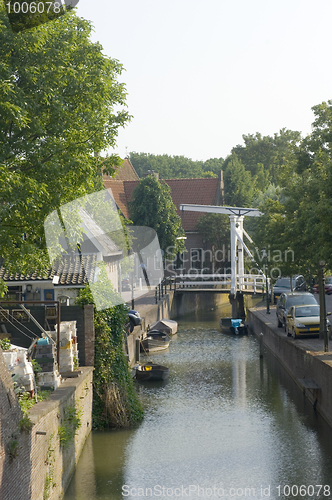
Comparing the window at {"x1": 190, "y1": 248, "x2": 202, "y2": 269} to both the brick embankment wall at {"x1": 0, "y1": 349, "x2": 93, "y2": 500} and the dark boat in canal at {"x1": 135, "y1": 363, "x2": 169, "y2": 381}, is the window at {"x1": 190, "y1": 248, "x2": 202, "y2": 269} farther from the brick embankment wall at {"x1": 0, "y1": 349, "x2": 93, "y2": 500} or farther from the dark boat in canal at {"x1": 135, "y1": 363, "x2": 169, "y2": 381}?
the brick embankment wall at {"x1": 0, "y1": 349, "x2": 93, "y2": 500}

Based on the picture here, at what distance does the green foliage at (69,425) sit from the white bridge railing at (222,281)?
3056 centimetres

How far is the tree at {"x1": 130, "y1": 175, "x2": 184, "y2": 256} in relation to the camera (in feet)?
159

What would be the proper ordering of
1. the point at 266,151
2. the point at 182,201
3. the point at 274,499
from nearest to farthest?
the point at 274,499, the point at 182,201, the point at 266,151

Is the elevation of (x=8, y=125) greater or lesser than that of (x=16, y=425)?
greater

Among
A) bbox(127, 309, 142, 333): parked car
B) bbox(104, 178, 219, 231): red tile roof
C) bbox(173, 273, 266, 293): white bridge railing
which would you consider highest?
bbox(104, 178, 219, 231): red tile roof

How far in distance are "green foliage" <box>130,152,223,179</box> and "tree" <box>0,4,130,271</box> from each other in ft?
328

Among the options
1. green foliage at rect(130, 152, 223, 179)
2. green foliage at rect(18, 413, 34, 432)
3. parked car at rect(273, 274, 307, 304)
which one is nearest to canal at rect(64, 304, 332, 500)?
green foliage at rect(18, 413, 34, 432)

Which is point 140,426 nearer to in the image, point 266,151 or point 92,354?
point 92,354

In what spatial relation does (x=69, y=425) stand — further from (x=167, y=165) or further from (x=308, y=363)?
(x=167, y=165)

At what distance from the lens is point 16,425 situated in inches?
365

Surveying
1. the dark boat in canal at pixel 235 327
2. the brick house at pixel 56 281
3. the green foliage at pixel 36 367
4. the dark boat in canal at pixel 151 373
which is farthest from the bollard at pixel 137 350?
the green foliage at pixel 36 367

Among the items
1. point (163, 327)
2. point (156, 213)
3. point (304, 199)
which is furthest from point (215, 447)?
point (156, 213)

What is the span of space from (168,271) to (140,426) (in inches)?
1514

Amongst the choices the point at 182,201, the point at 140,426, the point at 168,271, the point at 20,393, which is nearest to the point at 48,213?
the point at 20,393
